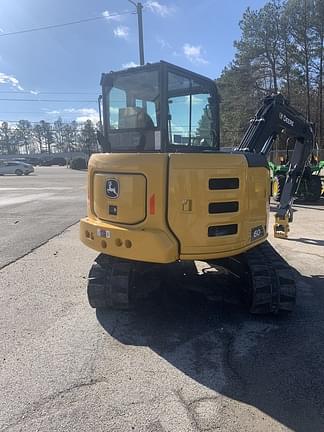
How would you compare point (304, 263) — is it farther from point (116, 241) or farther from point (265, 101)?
point (116, 241)

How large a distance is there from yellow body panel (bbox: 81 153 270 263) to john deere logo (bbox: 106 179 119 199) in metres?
0.05

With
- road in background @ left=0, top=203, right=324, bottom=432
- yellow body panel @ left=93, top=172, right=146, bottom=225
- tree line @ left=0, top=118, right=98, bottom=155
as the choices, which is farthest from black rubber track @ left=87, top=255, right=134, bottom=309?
tree line @ left=0, top=118, right=98, bottom=155

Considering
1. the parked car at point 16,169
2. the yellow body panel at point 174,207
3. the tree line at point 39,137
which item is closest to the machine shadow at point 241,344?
the yellow body panel at point 174,207

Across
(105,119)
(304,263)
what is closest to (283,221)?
(304,263)

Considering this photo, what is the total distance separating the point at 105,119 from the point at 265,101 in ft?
9.19

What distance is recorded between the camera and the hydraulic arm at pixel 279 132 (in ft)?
20.4

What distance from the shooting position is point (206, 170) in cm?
408

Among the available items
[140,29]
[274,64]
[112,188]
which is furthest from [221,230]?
[274,64]

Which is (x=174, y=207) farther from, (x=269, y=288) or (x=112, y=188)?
(x=269, y=288)

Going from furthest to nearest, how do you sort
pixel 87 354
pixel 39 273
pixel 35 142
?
pixel 35 142 < pixel 39 273 < pixel 87 354

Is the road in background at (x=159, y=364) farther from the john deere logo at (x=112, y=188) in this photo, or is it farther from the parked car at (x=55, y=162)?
the parked car at (x=55, y=162)

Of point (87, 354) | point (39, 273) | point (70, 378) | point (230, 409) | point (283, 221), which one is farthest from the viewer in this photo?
point (283, 221)

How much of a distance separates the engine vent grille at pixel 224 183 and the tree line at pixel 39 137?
105667 millimetres

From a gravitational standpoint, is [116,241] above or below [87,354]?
above
